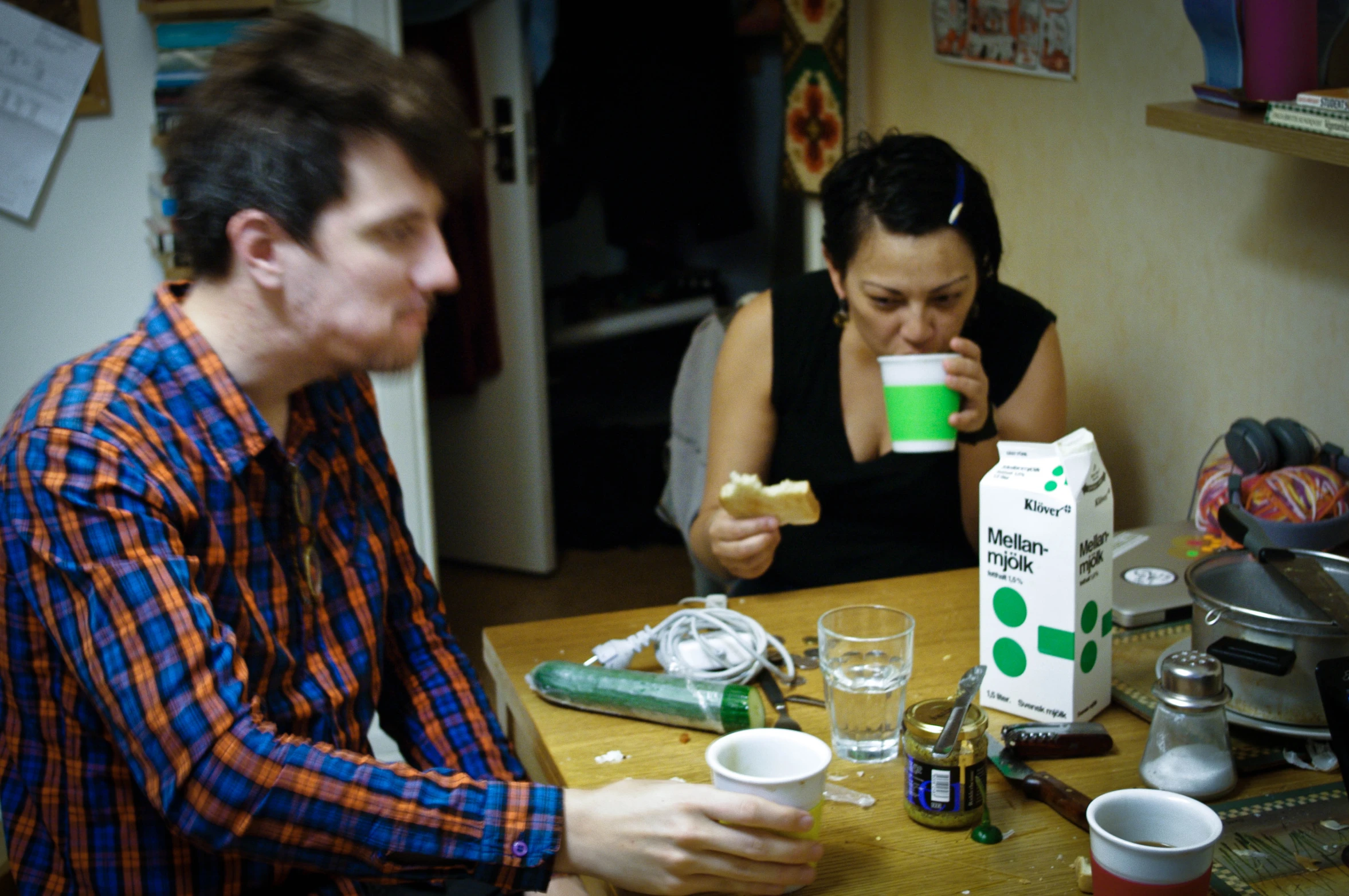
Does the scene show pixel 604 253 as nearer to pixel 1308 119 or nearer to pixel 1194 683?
pixel 1308 119

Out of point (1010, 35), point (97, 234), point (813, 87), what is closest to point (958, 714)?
point (1010, 35)

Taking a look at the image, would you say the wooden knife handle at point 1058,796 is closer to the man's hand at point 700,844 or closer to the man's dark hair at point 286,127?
the man's hand at point 700,844

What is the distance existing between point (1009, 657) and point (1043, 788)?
17cm

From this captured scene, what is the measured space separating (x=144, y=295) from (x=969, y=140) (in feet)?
5.90

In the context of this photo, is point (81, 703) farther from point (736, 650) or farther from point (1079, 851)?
point (1079, 851)

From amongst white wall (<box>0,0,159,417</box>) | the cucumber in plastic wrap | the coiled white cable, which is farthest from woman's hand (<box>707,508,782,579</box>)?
white wall (<box>0,0,159,417</box>)

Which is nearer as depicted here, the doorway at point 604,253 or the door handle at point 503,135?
the door handle at point 503,135

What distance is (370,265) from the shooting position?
3.79 feet

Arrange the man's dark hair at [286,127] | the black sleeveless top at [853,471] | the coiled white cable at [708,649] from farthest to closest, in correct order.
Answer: the black sleeveless top at [853,471] < the coiled white cable at [708,649] < the man's dark hair at [286,127]

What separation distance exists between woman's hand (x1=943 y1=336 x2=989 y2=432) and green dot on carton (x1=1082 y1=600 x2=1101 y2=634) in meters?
0.40

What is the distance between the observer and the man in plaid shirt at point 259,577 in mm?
1026

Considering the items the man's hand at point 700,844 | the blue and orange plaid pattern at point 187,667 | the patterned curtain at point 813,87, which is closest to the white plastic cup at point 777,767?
the man's hand at point 700,844

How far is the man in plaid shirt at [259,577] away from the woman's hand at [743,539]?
42 cm

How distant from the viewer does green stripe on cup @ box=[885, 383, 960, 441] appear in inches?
61.9
